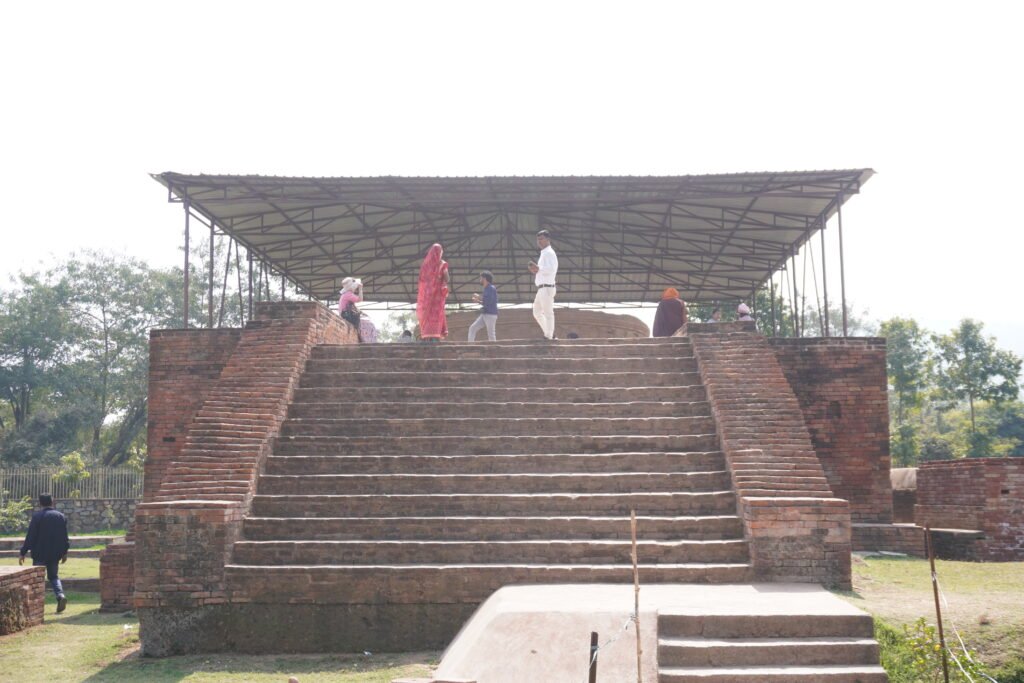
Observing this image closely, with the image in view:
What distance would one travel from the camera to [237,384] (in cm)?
924

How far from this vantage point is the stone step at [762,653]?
5.50m

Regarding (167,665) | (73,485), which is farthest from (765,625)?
(73,485)

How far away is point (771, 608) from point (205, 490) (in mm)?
4625

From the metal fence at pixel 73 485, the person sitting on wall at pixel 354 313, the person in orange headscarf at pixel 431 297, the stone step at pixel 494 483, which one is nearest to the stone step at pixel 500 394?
the stone step at pixel 494 483

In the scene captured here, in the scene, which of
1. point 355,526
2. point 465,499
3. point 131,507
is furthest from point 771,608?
point 131,507

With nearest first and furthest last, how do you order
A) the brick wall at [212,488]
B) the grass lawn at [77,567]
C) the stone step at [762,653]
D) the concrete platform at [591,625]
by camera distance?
the concrete platform at [591,625]
the stone step at [762,653]
the brick wall at [212,488]
the grass lawn at [77,567]

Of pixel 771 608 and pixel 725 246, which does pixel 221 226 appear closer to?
pixel 725 246

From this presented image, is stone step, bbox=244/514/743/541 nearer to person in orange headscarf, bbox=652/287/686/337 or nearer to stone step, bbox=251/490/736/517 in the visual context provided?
stone step, bbox=251/490/736/517

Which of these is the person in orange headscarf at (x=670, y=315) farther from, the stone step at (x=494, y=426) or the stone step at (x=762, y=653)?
the stone step at (x=762, y=653)

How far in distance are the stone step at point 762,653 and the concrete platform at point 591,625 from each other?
0.39ft

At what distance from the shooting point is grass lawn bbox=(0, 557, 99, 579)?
1324 cm

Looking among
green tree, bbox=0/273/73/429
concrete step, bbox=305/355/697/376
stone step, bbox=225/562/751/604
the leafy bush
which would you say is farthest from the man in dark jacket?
green tree, bbox=0/273/73/429

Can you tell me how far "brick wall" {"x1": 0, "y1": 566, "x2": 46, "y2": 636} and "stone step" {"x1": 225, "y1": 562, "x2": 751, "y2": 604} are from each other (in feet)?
9.41

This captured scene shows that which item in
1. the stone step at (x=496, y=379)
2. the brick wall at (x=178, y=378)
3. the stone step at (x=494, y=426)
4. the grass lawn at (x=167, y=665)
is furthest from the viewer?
the brick wall at (x=178, y=378)
